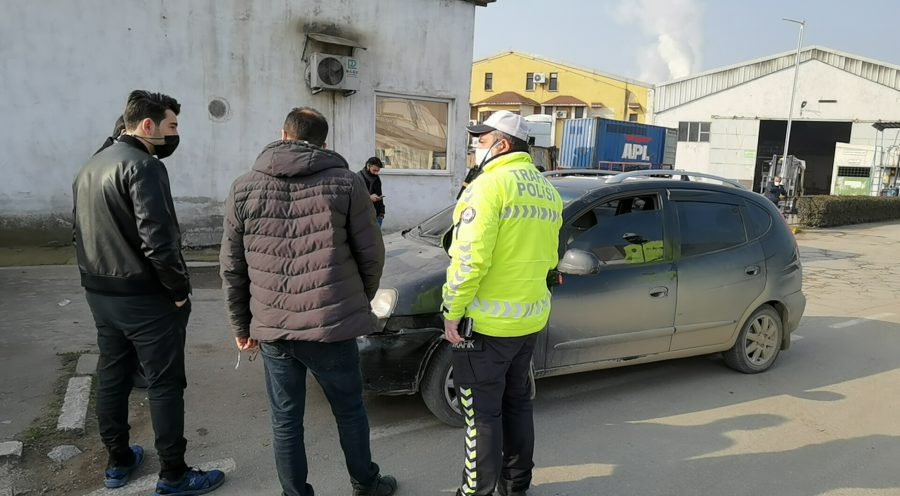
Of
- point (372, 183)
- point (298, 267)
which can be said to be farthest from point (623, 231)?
point (372, 183)

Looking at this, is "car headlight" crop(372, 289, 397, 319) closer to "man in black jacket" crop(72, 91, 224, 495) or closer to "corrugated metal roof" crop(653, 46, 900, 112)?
"man in black jacket" crop(72, 91, 224, 495)

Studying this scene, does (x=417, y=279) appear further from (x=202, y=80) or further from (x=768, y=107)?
(x=768, y=107)

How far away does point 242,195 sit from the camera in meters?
2.64

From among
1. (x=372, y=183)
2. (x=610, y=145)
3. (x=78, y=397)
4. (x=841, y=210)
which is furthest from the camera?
(x=610, y=145)

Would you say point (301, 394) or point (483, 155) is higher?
point (483, 155)

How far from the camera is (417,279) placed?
12.7ft

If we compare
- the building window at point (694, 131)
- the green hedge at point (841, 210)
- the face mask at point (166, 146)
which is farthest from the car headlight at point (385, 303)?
the building window at point (694, 131)

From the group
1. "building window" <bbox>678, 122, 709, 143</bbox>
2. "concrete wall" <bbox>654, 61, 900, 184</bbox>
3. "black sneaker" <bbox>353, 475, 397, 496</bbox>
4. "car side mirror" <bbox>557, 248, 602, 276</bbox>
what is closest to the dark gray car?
"car side mirror" <bbox>557, 248, 602, 276</bbox>

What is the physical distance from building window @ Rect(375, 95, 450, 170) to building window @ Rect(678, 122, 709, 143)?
28.4 metres

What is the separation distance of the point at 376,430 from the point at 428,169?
8.11 meters

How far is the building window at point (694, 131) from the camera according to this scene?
35688 mm

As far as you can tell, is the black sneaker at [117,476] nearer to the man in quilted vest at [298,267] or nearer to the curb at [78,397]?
the curb at [78,397]

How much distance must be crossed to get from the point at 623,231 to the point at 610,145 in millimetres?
18250

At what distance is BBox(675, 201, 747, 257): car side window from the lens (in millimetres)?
4750
